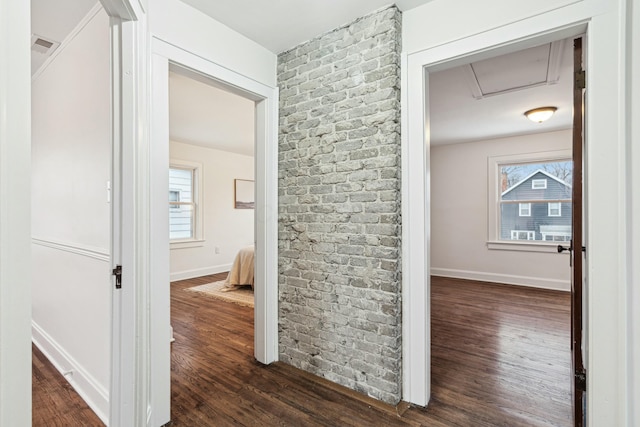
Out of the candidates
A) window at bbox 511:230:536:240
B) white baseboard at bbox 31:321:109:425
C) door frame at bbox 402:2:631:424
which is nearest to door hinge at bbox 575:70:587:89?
door frame at bbox 402:2:631:424

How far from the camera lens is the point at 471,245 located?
5.73m

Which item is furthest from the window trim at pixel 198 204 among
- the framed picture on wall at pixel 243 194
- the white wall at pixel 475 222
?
the white wall at pixel 475 222

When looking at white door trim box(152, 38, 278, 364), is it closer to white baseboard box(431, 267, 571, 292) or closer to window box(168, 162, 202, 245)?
window box(168, 162, 202, 245)

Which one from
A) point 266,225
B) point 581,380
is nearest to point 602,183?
point 581,380

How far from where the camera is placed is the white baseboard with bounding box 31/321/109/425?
1.83 metres

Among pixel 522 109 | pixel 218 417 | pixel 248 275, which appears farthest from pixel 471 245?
pixel 218 417

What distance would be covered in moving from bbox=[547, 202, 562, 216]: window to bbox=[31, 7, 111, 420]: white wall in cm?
597

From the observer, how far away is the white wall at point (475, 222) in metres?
5.01

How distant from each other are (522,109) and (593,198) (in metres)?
3.12

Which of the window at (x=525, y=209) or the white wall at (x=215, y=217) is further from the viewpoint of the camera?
the white wall at (x=215, y=217)

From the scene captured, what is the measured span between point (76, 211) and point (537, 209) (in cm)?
614

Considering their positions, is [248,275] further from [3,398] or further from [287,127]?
[3,398]

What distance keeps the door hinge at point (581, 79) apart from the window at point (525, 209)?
432 cm

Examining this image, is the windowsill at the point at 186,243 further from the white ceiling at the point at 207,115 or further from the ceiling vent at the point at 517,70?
the ceiling vent at the point at 517,70
